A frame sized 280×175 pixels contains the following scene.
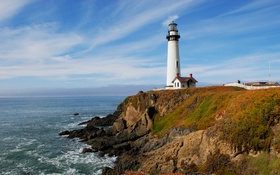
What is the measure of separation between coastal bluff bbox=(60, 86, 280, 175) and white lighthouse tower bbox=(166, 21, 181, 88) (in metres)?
13.9

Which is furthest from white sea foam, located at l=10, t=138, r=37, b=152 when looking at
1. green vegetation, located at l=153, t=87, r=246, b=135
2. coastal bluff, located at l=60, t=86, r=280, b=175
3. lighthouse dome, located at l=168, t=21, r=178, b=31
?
lighthouse dome, located at l=168, t=21, r=178, b=31

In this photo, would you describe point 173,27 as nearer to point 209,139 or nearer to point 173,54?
point 173,54

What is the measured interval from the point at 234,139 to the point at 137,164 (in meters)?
12.5

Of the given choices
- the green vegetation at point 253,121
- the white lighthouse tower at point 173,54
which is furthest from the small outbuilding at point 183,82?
the green vegetation at point 253,121

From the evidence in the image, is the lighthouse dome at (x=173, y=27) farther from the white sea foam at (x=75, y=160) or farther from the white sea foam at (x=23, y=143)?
the white sea foam at (x=23, y=143)

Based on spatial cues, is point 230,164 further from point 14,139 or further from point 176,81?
point 14,139

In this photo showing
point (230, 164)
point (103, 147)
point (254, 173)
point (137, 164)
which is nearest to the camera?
point (254, 173)

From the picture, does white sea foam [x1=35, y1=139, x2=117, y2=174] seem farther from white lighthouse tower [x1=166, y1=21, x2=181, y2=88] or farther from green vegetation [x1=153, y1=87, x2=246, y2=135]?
white lighthouse tower [x1=166, y1=21, x2=181, y2=88]

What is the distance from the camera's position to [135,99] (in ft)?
163

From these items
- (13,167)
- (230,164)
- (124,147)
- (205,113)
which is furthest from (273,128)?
(13,167)

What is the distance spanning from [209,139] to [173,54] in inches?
1286

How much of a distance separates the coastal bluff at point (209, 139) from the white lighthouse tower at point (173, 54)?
1392 cm

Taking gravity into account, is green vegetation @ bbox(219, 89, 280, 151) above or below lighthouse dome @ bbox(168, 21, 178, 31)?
below

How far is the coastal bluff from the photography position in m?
19.6
